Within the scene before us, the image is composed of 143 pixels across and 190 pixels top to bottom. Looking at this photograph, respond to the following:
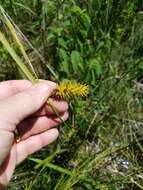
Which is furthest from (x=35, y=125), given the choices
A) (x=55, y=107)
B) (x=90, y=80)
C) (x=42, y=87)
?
(x=90, y=80)

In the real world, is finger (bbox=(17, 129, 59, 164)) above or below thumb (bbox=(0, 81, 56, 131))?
below

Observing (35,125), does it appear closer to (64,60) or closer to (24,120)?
(24,120)

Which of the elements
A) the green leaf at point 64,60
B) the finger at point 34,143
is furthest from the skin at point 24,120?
the green leaf at point 64,60

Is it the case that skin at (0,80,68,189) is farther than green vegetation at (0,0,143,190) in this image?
No

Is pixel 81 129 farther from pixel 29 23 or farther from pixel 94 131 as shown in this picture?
pixel 29 23

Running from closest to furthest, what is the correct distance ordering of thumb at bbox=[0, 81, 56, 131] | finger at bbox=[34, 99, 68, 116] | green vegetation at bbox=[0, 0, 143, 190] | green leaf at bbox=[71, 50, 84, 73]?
thumb at bbox=[0, 81, 56, 131] < finger at bbox=[34, 99, 68, 116] < green vegetation at bbox=[0, 0, 143, 190] < green leaf at bbox=[71, 50, 84, 73]

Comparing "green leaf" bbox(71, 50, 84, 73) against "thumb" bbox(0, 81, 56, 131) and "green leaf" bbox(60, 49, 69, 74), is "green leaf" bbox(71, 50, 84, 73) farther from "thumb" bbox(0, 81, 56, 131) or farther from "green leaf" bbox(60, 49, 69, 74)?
"thumb" bbox(0, 81, 56, 131)

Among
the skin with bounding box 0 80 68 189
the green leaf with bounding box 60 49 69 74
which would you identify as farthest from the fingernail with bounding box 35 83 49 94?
the green leaf with bounding box 60 49 69 74
